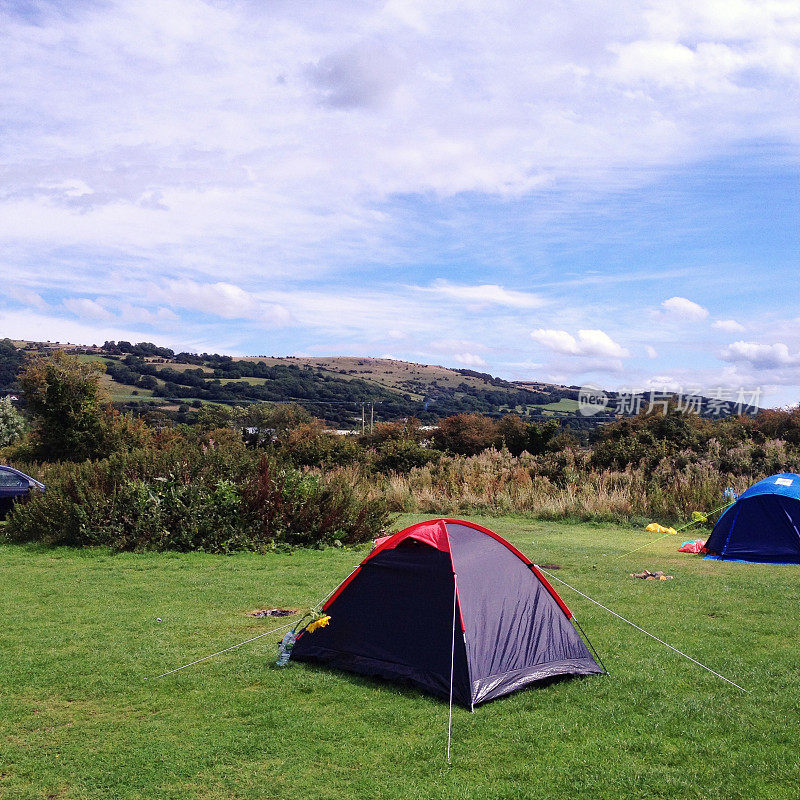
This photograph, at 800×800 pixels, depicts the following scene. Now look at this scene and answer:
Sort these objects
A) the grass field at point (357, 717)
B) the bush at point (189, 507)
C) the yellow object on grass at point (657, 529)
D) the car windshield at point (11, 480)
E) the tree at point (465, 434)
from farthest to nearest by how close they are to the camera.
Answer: the tree at point (465, 434)
the yellow object on grass at point (657, 529)
the car windshield at point (11, 480)
the bush at point (189, 507)
the grass field at point (357, 717)

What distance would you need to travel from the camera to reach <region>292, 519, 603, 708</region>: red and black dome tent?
20.6 feet

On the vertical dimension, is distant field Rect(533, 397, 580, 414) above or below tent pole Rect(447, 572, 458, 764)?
above

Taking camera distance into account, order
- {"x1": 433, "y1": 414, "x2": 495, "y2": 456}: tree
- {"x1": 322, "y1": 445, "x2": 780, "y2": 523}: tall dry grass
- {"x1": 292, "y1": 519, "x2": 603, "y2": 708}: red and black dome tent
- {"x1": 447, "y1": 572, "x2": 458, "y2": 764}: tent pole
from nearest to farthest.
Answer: {"x1": 447, "y1": 572, "x2": 458, "y2": 764}: tent pole → {"x1": 292, "y1": 519, "x2": 603, "y2": 708}: red and black dome tent → {"x1": 322, "y1": 445, "x2": 780, "y2": 523}: tall dry grass → {"x1": 433, "y1": 414, "x2": 495, "y2": 456}: tree

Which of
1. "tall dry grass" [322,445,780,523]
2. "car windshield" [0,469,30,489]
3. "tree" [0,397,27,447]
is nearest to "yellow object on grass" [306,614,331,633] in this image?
"tall dry grass" [322,445,780,523]

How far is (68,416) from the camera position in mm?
20125

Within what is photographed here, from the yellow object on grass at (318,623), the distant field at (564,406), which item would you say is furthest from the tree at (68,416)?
the distant field at (564,406)

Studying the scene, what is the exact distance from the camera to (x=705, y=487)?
18.1 meters

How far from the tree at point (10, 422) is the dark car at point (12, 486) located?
2049cm

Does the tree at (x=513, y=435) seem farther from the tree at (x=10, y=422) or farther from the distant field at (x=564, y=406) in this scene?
the tree at (x=10, y=422)

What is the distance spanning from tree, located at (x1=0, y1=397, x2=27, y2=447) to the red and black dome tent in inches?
1273

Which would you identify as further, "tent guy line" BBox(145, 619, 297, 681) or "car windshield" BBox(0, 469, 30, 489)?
"car windshield" BBox(0, 469, 30, 489)

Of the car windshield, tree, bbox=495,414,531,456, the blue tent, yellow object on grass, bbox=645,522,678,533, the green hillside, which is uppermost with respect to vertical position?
the green hillside

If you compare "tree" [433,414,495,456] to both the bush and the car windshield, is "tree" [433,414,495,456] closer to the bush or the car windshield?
the bush

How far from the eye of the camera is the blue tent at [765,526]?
12578mm
